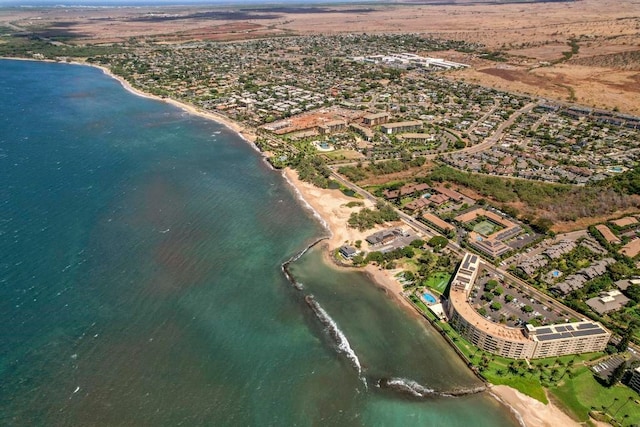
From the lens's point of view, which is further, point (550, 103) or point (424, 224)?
point (550, 103)

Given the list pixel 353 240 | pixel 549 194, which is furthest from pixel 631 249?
pixel 353 240

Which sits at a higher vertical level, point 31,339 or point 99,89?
point 31,339

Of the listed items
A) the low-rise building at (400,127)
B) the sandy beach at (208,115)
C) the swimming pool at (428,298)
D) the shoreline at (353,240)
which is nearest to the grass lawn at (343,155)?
the shoreline at (353,240)

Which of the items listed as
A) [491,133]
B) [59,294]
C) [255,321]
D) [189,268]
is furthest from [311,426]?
[491,133]

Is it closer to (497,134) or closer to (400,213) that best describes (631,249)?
(400,213)

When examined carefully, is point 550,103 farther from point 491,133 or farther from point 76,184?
point 76,184

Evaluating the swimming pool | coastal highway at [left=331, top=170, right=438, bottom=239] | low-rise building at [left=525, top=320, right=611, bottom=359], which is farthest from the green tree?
low-rise building at [left=525, top=320, right=611, bottom=359]

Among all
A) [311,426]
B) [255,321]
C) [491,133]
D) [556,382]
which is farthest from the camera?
[491,133]

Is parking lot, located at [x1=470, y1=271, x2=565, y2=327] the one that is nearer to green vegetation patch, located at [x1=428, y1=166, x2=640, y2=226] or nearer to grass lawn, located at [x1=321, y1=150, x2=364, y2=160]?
green vegetation patch, located at [x1=428, y1=166, x2=640, y2=226]
